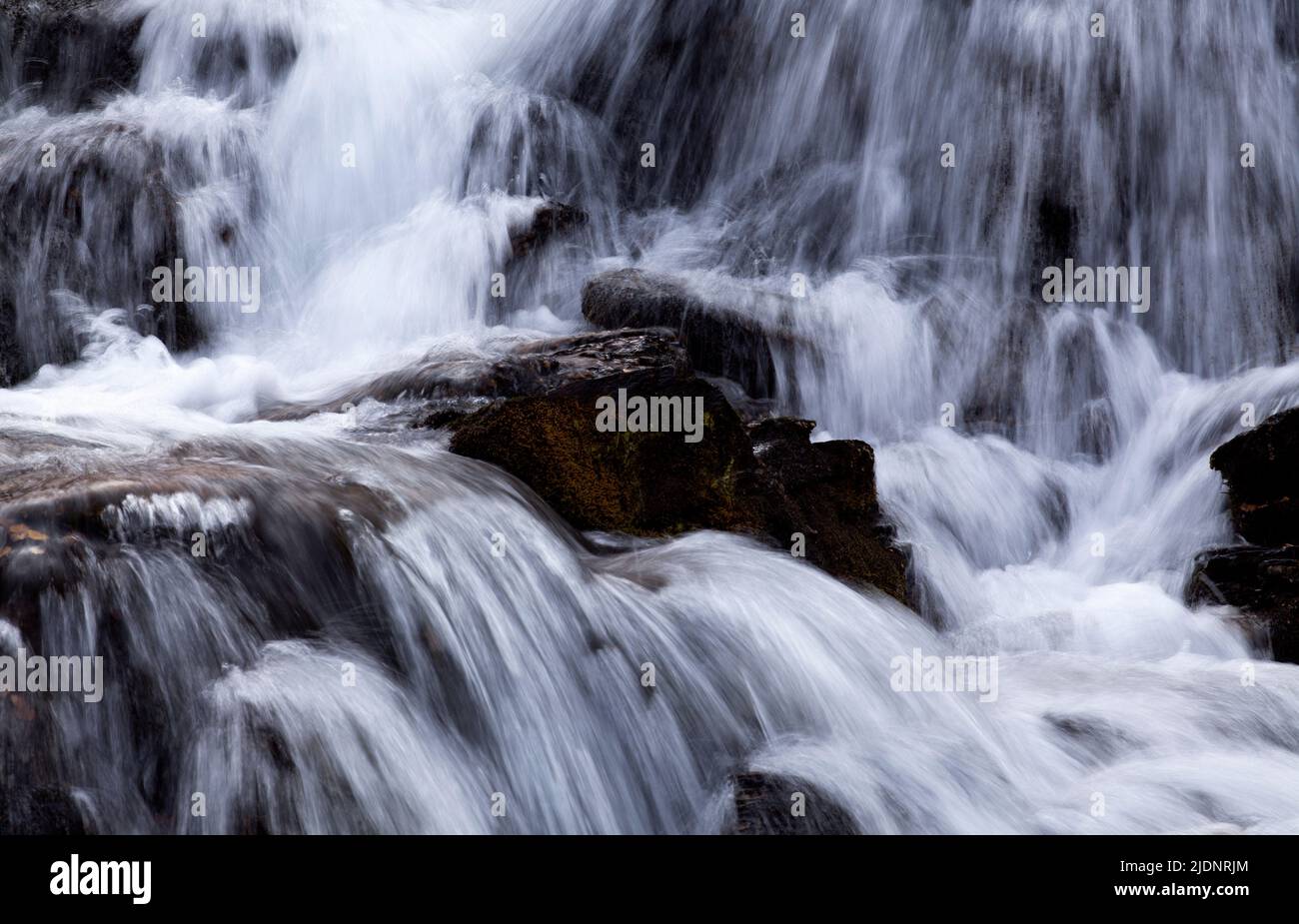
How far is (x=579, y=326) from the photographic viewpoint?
9664 mm

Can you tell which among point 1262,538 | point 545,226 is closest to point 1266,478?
point 1262,538

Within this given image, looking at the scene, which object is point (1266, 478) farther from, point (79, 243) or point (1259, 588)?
point (79, 243)

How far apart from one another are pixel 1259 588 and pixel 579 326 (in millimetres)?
4572

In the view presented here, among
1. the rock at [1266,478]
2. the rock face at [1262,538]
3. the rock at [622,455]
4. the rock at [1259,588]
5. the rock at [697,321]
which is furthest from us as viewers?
the rock at [697,321]

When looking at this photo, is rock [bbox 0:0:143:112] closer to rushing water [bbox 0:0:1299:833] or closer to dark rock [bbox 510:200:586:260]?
rushing water [bbox 0:0:1299:833]

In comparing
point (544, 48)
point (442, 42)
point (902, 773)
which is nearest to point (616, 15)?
point (544, 48)

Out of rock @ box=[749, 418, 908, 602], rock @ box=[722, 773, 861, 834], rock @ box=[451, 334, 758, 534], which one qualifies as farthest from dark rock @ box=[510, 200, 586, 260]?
rock @ box=[722, 773, 861, 834]

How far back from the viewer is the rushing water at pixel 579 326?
5004mm

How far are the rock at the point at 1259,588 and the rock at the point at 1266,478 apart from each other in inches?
6.6

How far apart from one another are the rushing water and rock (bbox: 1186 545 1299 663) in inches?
6.8

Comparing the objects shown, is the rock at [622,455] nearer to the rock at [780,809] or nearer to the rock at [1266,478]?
the rock at [780,809]

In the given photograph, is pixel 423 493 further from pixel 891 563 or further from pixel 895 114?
pixel 895 114

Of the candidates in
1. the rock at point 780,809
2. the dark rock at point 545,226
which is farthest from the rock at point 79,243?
the rock at point 780,809

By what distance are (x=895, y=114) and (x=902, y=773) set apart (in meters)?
7.31
